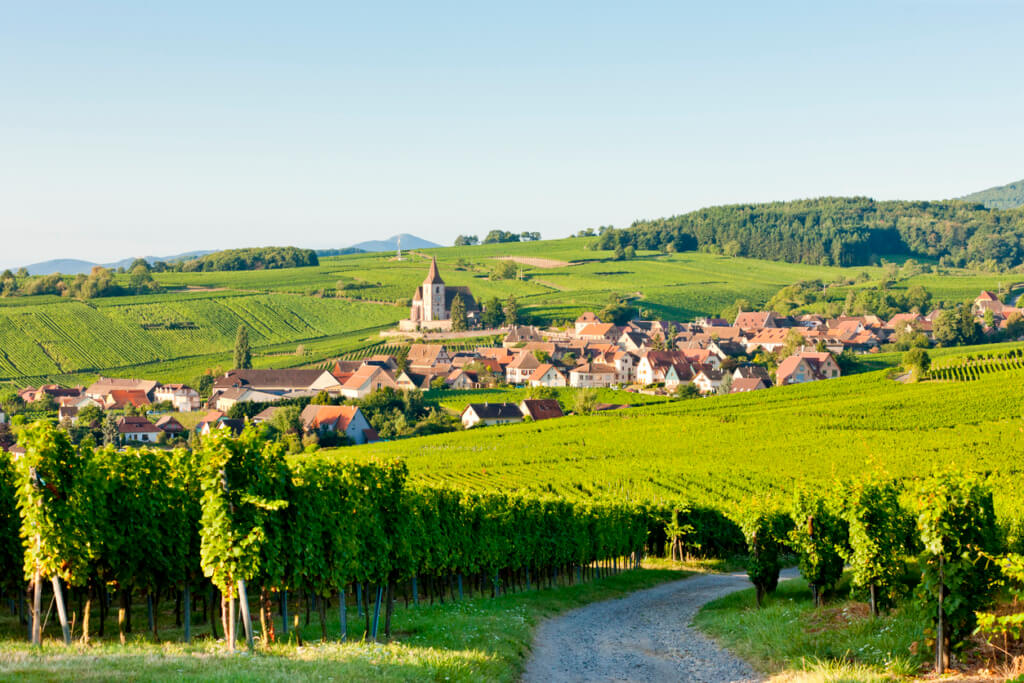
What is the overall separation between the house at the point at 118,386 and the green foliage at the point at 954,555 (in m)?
116

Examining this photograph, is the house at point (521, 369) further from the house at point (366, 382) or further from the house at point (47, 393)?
the house at point (47, 393)

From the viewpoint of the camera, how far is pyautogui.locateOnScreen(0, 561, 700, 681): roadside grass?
15.5 metres

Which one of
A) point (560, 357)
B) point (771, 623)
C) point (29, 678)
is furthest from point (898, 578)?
point (560, 357)

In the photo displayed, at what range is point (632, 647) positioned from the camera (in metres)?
25.9

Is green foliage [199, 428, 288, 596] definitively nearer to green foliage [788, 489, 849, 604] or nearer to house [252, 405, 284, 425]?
green foliage [788, 489, 849, 604]

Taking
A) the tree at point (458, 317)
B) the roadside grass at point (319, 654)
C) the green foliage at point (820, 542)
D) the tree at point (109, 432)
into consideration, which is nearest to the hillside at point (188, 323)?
the tree at point (458, 317)

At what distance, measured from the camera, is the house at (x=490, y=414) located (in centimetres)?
10950

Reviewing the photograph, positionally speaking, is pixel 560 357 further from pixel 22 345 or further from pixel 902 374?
pixel 22 345

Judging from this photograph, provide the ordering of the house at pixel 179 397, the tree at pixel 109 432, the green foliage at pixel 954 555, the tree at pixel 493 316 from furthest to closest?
the tree at pixel 493 316 < the house at pixel 179 397 < the tree at pixel 109 432 < the green foliage at pixel 954 555

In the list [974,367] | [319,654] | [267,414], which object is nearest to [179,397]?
[267,414]

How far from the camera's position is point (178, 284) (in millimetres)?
193375

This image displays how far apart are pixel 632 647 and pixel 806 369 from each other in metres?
116

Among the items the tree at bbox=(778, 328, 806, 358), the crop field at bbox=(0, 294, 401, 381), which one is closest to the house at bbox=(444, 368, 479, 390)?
the crop field at bbox=(0, 294, 401, 381)

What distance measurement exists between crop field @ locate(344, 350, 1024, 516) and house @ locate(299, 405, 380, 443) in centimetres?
1403
